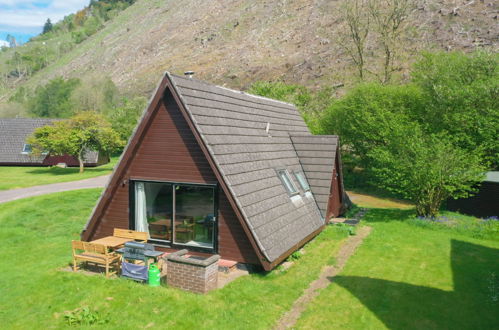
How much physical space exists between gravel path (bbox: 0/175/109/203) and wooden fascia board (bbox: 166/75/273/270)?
54.9ft

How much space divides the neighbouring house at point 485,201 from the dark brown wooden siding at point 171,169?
57.0 feet

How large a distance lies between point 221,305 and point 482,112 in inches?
1008

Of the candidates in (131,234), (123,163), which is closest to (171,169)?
(123,163)

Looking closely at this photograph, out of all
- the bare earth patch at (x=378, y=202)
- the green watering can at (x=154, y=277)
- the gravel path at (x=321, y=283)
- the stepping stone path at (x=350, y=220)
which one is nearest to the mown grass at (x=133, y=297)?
the gravel path at (x=321, y=283)

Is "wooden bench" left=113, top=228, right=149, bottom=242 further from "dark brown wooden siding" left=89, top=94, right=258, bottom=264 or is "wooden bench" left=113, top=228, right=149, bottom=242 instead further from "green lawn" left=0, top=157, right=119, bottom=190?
"green lawn" left=0, top=157, right=119, bottom=190

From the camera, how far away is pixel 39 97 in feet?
301

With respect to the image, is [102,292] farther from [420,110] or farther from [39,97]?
[39,97]

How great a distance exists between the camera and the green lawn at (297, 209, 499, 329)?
28.6ft

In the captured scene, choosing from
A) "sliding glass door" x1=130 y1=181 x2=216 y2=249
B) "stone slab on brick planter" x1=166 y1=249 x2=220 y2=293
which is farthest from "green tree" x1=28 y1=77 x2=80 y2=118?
"stone slab on brick planter" x1=166 y1=249 x2=220 y2=293

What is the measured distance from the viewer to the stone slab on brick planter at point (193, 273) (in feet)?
30.8

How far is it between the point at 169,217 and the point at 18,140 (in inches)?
1601

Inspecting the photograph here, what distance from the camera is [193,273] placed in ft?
31.3

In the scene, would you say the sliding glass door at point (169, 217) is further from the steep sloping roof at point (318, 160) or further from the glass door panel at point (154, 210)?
the steep sloping roof at point (318, 160)

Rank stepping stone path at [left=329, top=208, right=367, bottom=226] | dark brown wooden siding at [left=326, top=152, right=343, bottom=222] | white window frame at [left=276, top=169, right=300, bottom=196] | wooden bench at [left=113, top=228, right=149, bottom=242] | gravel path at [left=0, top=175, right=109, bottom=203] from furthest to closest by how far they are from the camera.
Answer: gravel path at [left=0, top=175, right=109, bottom=203] → stepping stone path at [left=329, top=208, right=367, bottom=226] → dark brown wooden siding at [left=326, top=152, right=343, bottom=222] → white window frame at [left=276, top=169, right=300, bottom=196] → wooden bench at [left=113, top=228, right=149, bottom=242]
